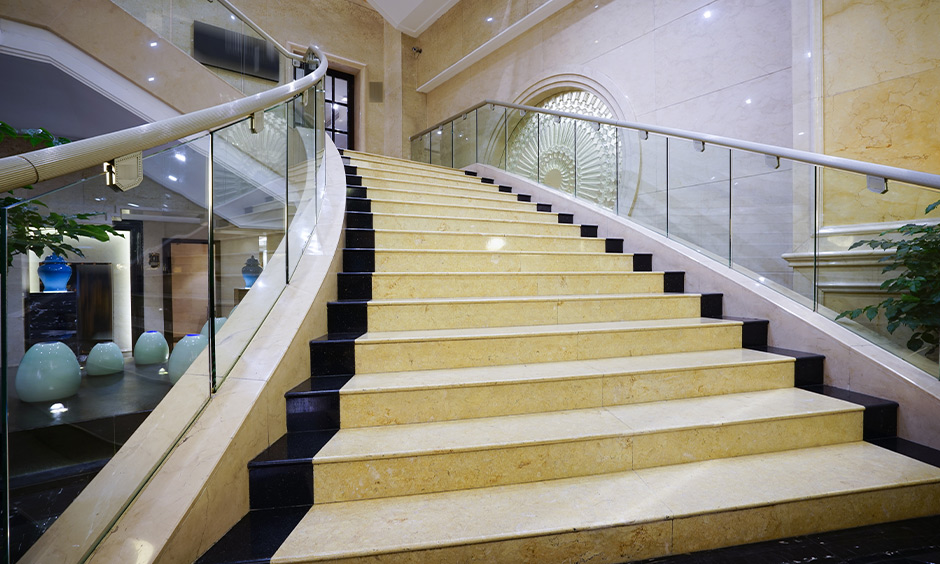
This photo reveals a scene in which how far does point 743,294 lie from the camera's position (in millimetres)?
2965

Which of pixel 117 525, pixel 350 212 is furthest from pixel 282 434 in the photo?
pixel 350 212

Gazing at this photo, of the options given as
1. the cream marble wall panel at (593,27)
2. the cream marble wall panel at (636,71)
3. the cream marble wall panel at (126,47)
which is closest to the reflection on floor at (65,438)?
the cream marble wall panel at (126,47)

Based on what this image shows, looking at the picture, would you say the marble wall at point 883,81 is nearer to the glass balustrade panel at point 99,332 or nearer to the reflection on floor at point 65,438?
the glass balustrade panel at point 99,332

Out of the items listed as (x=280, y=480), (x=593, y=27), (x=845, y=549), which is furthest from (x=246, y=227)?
(x=593, y=27)

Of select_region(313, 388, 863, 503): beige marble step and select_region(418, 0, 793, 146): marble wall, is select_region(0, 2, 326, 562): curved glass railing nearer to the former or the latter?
select_region(313, 388, 863, 503): beige marble step

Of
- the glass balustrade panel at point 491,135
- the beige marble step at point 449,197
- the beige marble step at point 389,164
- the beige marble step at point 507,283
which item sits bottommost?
the beige marble step at point 507,283

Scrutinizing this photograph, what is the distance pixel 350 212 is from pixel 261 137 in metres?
1.39

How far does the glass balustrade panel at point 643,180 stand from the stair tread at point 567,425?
6.72 feet

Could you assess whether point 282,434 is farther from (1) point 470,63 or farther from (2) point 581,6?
(1) point 470,63

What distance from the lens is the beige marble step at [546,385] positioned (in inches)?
73.3

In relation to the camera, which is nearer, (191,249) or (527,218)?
(191,249)

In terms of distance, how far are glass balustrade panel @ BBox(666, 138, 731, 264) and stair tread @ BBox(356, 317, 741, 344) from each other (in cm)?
92

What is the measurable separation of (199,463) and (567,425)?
52.1 inches

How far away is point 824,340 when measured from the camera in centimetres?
243
